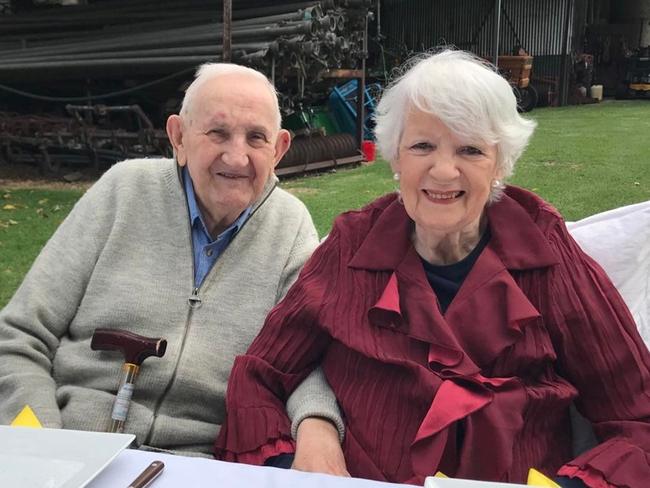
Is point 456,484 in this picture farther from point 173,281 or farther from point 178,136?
point 178,136

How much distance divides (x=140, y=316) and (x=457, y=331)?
0.89 meters

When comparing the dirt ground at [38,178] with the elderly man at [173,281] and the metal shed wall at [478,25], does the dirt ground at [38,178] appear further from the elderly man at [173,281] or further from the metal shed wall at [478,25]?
the metal shed wall at [478,25]

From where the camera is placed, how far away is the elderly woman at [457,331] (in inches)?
62.1

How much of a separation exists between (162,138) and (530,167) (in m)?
4.67

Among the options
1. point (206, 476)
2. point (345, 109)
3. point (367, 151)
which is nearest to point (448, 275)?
point (206, 476)

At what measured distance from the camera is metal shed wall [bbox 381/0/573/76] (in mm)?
20516

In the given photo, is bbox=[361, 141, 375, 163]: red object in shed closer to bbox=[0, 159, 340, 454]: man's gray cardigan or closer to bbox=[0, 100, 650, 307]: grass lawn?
bbox=[0, 100, 650, 307]: grass lawn

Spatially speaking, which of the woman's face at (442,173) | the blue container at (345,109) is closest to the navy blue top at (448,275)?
the woman's face at (442,173)

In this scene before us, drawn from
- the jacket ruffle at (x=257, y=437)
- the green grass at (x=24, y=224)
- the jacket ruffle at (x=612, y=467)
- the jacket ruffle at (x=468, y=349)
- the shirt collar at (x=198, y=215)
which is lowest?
the green grass at (x=24, y=224)

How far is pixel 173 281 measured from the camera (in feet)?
6.48

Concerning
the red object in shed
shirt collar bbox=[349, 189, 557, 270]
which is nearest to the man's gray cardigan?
shirt collar bbox=[349, 189, 557, 270]

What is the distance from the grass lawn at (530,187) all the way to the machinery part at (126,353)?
2420mm

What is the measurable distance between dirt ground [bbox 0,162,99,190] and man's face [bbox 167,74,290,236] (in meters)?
6.43

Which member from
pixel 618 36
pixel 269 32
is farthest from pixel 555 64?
pixel 269 32
